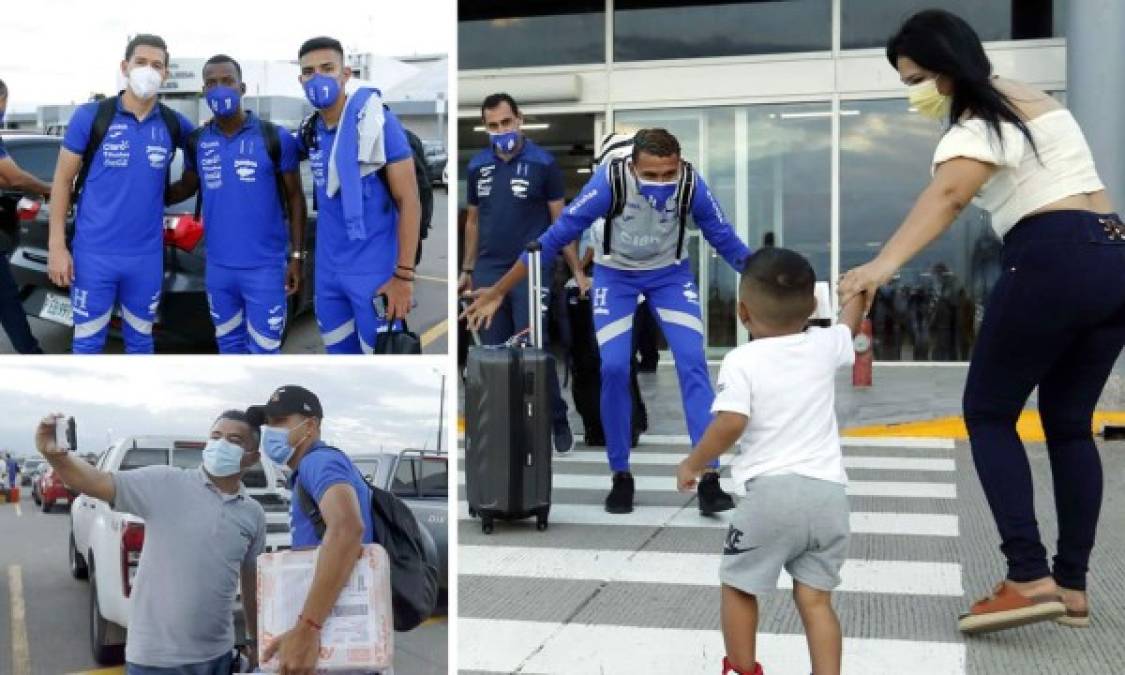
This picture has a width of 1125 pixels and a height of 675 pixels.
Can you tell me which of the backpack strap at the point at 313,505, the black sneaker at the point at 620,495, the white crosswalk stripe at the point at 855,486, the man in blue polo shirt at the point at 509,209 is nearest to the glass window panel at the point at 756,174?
the man in blue polo shirt at the point at 509,209

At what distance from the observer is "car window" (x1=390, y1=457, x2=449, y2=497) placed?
7.95 feet

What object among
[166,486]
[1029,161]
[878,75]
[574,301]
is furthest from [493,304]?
[878,75]

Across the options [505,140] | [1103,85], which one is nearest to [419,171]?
[505,140]

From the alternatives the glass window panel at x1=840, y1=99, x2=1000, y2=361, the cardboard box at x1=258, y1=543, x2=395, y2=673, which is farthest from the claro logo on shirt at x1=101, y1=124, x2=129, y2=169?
the glass window panel at x1=840, y1=99, x2=1000, y2=361

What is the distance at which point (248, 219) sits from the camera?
160 inches

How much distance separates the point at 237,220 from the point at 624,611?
1.82 meters

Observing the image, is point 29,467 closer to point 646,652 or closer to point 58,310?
point 58,310

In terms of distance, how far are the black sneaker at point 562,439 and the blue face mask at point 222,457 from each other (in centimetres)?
594

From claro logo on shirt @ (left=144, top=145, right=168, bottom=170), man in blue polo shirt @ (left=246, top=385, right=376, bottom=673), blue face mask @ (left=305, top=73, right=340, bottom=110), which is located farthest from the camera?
claro logo on shirt @ (left=144, top=145, right=168, bottom=170)

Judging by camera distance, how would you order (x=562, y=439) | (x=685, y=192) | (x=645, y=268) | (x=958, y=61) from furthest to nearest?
(x=562, y=439) < (x=645, y=268) < (x=685, y=192) < (x=958, y=61)

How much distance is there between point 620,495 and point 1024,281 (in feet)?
9.13

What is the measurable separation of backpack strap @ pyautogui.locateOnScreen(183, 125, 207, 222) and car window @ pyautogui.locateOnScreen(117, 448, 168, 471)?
1.40m

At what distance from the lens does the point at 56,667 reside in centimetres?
250

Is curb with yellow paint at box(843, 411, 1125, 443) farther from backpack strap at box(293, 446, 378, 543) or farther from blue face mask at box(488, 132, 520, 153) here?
backpack strap at box(293, 446, 378, 543)
